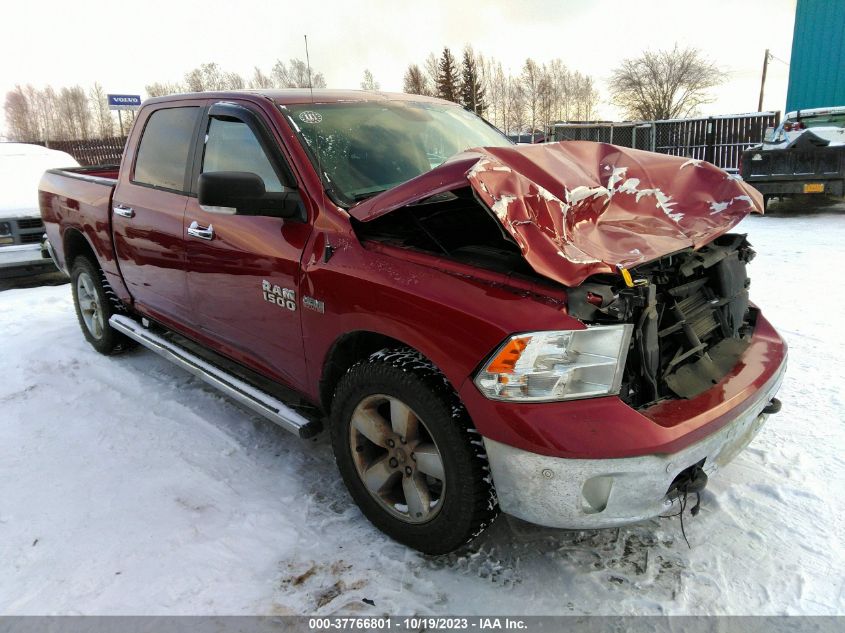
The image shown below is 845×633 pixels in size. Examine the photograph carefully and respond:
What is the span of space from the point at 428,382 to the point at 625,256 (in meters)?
0.85

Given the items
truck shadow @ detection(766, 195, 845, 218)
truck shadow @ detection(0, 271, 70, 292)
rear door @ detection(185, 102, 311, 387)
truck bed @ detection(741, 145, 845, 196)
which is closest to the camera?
rear door @ detection(185, 102, 311, 387)

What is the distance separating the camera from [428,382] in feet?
7.07

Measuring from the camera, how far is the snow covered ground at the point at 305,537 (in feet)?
7.14

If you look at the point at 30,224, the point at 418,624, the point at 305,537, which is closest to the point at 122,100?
the point at 30,224

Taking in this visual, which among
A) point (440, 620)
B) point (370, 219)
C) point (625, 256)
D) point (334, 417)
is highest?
point (370, 219)

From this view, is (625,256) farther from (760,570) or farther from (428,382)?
(760,570)

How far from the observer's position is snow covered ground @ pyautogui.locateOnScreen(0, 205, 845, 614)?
218 centimetres

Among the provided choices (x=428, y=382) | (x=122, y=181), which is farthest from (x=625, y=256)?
(x=122, y=181)

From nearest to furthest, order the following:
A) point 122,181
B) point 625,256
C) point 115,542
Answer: point 625,256, point 115,542, point 122,181

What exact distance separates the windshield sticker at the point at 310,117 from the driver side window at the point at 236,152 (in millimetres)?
257

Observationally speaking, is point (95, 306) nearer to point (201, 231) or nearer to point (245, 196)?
point (201, 231)

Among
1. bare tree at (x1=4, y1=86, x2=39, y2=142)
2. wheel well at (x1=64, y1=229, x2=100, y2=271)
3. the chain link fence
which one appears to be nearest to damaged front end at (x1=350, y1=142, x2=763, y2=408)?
wheel well at (x1=64, y1=229, x2=100, y2=271)

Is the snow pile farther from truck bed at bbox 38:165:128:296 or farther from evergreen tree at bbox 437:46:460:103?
evergreen tree at bbox 437:46:460:103

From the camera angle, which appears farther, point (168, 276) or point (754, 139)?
point (754, 139)
